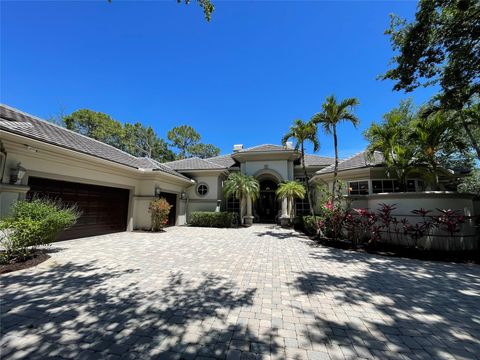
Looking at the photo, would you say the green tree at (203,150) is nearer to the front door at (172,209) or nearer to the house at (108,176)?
the house at (108,176)

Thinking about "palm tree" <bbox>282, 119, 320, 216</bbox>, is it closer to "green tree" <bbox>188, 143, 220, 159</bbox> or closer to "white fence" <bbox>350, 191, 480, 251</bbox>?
"white fence" <bbox>350, 191, 480, 251</bbox>

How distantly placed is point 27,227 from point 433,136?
51.1 ft

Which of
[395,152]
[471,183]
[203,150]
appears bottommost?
[471,183]

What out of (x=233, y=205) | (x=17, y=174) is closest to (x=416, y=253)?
(x=233, y=205)

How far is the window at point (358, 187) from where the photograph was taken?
41.6 ft

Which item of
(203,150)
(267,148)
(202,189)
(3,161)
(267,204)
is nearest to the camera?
(3,161)

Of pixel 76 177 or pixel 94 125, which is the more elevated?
pixel 94 125

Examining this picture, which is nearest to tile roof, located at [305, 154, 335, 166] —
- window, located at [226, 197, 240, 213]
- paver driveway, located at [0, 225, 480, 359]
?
window, located at [226, 197, 240, 213]

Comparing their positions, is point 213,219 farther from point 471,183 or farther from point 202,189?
point 471,183

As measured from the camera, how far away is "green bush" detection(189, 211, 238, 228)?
15719mm

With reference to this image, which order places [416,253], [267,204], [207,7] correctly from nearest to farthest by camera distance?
1. [207,7]
2. [416,253]
3. [267,204]

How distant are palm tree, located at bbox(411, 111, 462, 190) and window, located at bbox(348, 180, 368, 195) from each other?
314cm

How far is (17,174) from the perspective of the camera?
686cm

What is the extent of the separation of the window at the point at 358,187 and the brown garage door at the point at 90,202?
13840 mm
